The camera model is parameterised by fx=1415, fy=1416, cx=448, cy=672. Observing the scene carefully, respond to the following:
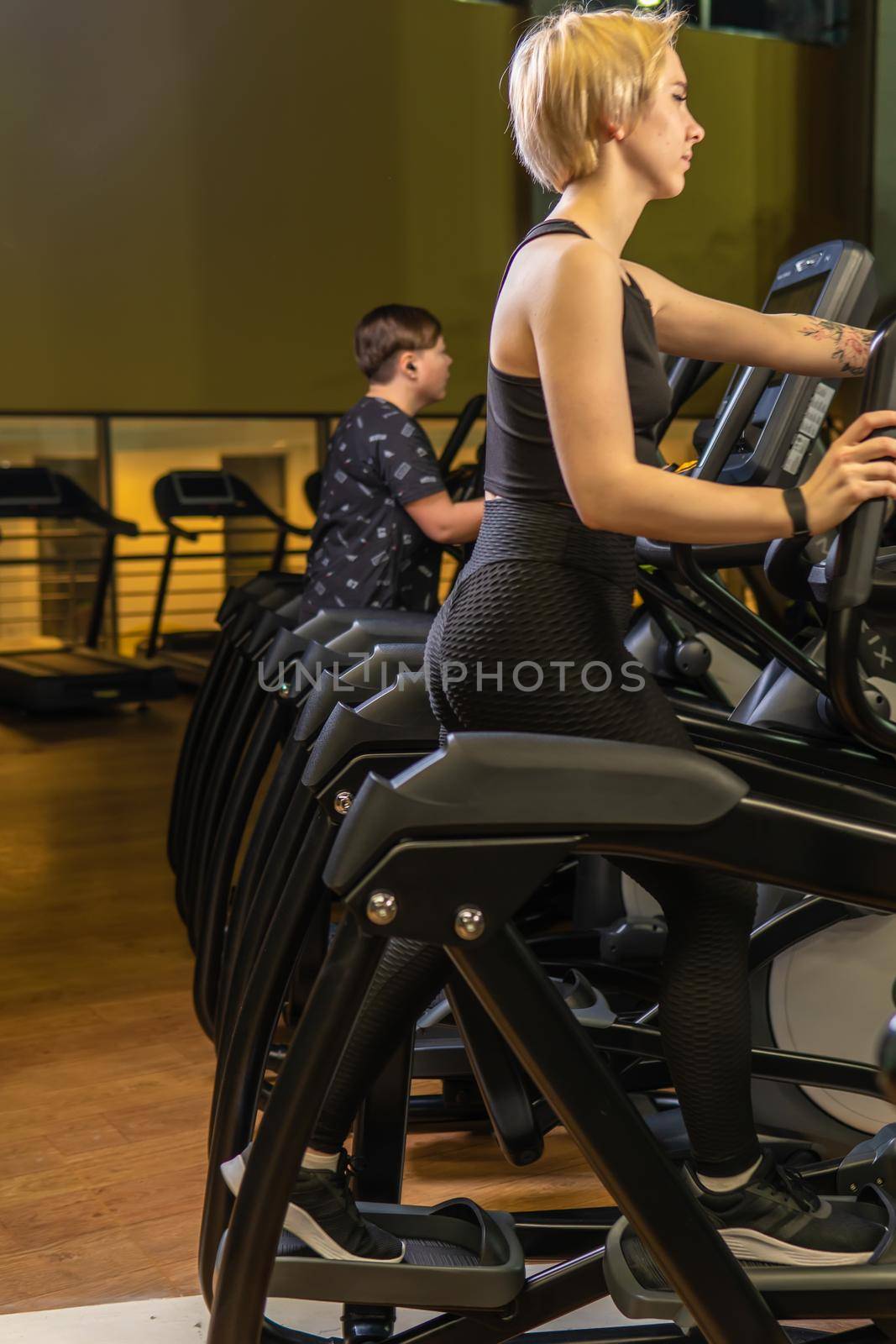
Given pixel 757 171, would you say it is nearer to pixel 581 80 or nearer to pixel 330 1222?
pixel 581 80

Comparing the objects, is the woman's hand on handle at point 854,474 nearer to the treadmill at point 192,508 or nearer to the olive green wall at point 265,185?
the treadmill at point 192,508

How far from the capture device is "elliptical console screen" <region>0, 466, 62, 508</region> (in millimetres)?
7012

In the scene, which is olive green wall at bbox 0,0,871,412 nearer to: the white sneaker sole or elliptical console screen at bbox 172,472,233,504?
elliptical console screen at bbox 172,472,233,504

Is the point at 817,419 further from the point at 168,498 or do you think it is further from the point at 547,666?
the point at 168,498

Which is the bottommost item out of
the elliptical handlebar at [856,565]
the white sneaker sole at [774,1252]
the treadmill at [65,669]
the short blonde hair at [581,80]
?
the treadmill at [65,669]

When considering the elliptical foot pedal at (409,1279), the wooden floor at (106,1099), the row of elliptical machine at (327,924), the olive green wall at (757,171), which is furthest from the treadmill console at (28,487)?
the elliptical foot pedal at (409,1279)

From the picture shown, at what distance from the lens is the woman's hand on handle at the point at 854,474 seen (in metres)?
1.31

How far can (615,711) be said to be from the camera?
145 cm

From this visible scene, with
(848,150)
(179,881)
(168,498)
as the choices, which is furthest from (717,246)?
(179,881)

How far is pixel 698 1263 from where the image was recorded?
125 cm

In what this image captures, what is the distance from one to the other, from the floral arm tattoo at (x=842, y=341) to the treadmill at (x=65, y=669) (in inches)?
222

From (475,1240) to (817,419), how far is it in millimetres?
1164

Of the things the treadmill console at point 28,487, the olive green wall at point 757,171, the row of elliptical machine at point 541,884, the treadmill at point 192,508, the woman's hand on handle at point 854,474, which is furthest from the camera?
the olive green wall at point 757,171

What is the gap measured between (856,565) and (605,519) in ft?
0.82
